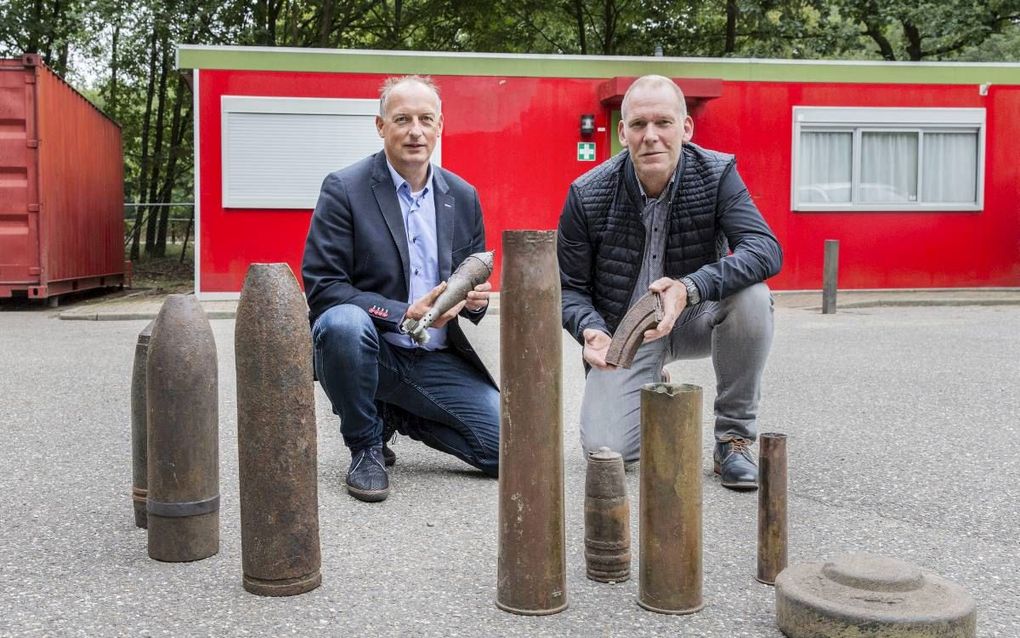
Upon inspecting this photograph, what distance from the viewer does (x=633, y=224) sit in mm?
4688

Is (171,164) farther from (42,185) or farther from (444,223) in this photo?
(444,223)

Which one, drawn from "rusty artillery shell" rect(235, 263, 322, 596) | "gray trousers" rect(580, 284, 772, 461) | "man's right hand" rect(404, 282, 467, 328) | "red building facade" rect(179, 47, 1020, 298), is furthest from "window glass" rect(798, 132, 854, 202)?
"rusty artillery shell" rect(235, 263, 322, 596)

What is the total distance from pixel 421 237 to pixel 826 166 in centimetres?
1346

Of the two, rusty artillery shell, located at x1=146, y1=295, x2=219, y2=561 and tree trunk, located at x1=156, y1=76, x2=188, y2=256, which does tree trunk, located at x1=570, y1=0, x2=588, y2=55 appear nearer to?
tree trunk, located at x1=156, y1=76, x2=188, y2=256

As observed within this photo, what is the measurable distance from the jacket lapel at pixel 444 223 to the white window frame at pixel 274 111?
1080 centimetres

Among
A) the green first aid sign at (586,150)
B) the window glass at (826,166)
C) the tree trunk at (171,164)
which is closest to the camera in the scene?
the green first aid sign at (586,150)

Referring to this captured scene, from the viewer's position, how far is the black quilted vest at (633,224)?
4.60 m

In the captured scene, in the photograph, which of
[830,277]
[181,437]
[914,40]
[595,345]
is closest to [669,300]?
[595,345]

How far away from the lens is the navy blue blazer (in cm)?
438

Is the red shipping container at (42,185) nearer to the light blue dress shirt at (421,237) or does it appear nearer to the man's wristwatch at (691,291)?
the light blue dress shirt at (421,237)

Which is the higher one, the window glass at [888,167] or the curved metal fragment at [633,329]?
the window glass at [888,167]

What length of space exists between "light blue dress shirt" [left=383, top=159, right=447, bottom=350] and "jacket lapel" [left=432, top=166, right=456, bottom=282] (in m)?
0.02

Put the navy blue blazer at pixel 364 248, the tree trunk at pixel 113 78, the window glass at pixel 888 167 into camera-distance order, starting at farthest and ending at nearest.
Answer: the tree trunk at pixel 113 78 < the window glass at pixel 888 167 < the navy blue blazer at pixel 364 248

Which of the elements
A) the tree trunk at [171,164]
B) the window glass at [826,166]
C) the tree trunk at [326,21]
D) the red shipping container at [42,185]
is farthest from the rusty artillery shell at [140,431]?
the tree trunk at [171,164]
